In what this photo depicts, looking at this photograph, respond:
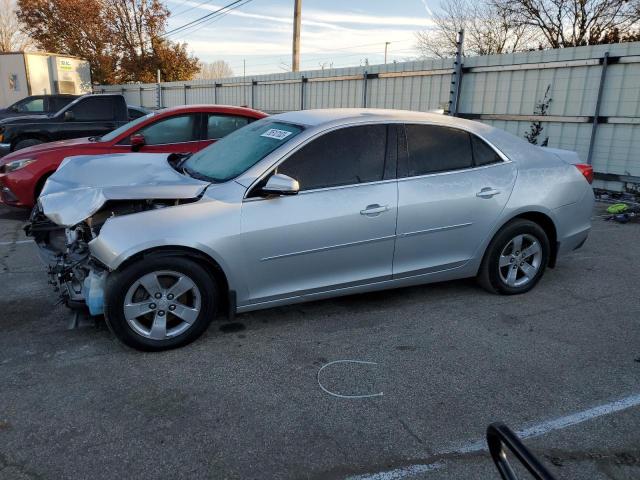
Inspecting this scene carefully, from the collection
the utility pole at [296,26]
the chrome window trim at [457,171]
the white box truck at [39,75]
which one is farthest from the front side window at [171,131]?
the white box truck at [39,75]

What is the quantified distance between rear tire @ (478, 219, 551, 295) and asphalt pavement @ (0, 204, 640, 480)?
153 millimetres

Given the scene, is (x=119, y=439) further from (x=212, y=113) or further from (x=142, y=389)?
(x=212, y=113)

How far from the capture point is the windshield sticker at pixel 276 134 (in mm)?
4051

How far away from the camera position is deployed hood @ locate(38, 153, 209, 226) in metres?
3.62

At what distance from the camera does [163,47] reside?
3662 centimetres

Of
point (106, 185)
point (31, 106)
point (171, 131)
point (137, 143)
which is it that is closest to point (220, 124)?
point (171, 131)

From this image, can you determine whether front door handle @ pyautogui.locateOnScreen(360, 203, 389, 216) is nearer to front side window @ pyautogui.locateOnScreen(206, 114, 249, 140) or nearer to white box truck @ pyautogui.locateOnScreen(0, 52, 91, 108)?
front side window @ pyautogui.locateOnScreen(206, 114, 249, 140)

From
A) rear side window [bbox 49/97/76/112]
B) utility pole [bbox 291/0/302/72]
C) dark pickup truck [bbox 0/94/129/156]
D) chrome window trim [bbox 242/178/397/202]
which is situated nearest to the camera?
chrome window trim [bbox 242/178/397/202]

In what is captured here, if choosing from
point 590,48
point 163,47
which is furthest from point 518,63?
point 163,47

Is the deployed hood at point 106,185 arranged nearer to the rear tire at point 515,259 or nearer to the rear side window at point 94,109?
the rear tire at point 515,259

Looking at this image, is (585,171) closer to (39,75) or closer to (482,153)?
(482,153)

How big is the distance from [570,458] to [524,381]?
733mm

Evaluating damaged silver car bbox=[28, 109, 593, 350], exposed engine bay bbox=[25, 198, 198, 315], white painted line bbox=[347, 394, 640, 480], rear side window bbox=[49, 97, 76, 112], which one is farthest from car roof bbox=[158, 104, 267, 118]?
rear side window bbox=[49, 97, 76, 112]

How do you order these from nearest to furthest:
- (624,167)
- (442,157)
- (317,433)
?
1. (317,433)
2. (442,157)
3. (624,167)
